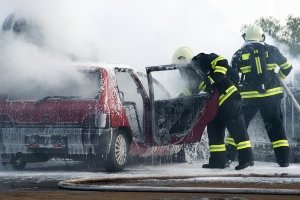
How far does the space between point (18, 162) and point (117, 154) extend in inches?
57.6

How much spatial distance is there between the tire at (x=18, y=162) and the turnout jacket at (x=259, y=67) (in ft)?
11.1

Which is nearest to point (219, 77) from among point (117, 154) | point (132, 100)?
point (132, 100)

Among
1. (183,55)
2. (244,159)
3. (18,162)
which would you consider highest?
(183,55)

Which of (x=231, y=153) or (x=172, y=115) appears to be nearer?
(x=172, y=115)

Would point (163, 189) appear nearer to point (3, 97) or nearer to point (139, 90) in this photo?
point (3, 97)

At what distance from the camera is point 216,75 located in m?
11.0

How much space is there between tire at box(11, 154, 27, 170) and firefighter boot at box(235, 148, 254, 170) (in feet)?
9.77

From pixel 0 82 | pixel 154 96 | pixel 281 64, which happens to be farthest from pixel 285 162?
pixel 0 82

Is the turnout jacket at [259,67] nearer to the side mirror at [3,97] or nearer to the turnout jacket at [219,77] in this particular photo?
the turnout jacket at [219,77]

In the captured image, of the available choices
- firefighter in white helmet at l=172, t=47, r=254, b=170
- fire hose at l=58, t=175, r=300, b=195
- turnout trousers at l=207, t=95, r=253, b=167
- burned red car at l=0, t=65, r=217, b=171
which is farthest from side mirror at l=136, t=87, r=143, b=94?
fire hose at l=58, t=175, r=300, b=195

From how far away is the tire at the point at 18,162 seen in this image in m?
10.9

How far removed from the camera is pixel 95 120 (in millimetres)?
10266

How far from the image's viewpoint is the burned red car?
10.3m

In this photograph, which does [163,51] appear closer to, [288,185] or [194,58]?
[194,58]
